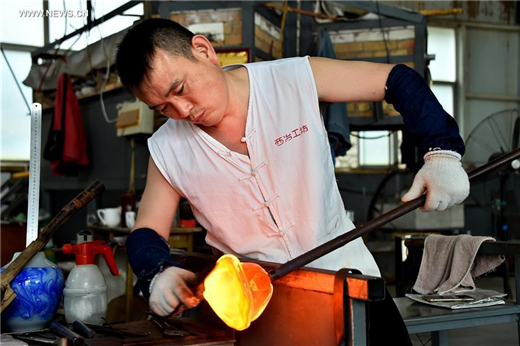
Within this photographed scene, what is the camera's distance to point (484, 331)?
4.18m

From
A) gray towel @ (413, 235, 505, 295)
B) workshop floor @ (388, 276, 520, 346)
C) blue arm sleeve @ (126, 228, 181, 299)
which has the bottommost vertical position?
workshop floor @ (388, 276, 520, 346)

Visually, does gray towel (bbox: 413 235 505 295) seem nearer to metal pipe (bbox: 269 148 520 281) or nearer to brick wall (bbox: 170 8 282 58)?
metal pipe (bbox: 269 148 520 281)

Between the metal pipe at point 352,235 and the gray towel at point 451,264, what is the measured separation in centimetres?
120

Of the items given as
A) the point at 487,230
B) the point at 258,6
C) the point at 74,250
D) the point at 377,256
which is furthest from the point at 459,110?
the point at 74,250

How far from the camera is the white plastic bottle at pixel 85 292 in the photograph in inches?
62.5

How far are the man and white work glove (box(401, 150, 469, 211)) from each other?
8 cm

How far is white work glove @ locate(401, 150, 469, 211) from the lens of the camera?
4.15ft

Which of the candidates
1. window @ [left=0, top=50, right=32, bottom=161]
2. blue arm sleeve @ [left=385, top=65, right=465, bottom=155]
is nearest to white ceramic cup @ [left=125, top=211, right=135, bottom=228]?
blue arm sleeve @ [left=385, top=65, right=465, bottom=155]

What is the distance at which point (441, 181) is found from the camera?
1.26 m

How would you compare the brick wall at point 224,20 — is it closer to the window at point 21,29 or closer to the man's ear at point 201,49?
the man's ear at point 201,49

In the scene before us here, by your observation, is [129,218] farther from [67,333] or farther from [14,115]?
[14,115]

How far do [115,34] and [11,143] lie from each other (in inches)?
129

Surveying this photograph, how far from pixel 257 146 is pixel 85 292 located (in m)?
0.62

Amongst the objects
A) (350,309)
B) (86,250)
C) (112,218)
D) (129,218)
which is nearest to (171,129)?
(86,250)
